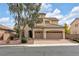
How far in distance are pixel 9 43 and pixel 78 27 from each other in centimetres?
306

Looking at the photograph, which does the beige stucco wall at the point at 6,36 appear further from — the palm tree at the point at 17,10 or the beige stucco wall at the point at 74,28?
the beige stucco wall at the point at 74,28

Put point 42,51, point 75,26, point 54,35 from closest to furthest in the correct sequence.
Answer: point 42,51, point 75,26, point 54,35

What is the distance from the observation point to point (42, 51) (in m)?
10.6

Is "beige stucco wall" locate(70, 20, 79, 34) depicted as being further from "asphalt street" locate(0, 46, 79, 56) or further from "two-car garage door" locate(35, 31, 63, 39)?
"asphalt street" locate(0, 46, 79, 56)

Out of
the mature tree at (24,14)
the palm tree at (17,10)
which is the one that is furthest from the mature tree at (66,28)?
the palm tree at (17,10)

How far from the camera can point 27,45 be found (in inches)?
427

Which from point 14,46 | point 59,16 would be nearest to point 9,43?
point 14,46

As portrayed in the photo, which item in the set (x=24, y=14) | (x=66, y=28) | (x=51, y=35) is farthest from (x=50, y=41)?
(x=24, y=14)

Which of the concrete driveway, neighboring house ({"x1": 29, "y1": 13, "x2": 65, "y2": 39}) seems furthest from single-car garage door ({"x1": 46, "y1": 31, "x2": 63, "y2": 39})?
the concrete driveway

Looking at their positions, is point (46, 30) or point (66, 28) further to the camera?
point (46, 30)

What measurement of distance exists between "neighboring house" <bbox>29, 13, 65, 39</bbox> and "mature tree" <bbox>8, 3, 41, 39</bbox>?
25cm

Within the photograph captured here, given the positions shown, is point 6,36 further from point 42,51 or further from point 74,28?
point 74,28

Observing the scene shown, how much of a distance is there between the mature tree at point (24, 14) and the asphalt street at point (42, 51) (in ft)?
2.27

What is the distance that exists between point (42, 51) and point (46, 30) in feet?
3.08
